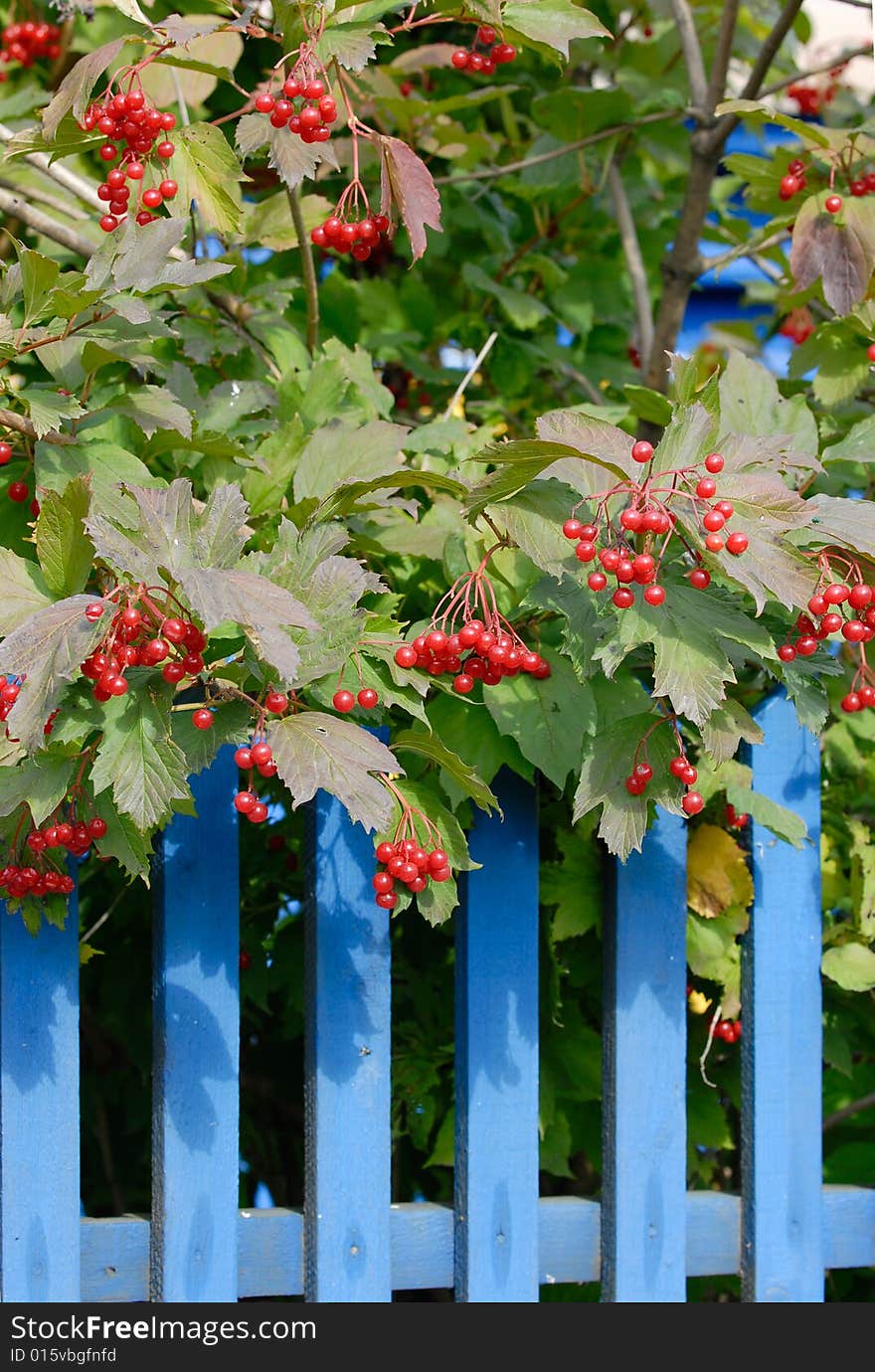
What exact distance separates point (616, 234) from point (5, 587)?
2.07m

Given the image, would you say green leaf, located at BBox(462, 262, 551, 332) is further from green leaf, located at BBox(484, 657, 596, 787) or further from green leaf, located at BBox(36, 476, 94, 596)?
green leaf, located at BBox(36, 476, 94, 596)

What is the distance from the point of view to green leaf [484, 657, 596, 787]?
168cm

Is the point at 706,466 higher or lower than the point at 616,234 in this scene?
lower

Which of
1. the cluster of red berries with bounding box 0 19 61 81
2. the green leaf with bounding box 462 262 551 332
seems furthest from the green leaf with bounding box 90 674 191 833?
the cluster of red berries with bounding box 0 19 61 81

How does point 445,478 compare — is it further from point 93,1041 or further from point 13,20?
point 13,20

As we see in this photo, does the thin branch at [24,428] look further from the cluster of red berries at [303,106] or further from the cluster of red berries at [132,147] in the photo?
the cluster of red berries at [303,106]

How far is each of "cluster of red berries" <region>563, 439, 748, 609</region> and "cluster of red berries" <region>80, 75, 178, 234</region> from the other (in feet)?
2.25

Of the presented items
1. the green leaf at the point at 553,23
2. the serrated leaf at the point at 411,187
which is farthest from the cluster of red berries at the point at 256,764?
the green leaf at the point at 553,23

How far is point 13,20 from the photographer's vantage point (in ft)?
9.83

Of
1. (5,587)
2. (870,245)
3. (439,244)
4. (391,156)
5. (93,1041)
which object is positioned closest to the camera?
(5,587)

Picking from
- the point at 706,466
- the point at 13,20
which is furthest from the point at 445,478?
the point at 13,20

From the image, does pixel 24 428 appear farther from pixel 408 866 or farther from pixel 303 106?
pixel 408 866

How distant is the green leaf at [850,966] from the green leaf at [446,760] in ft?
2.25

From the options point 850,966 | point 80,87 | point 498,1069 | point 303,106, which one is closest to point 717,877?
point 850,966
